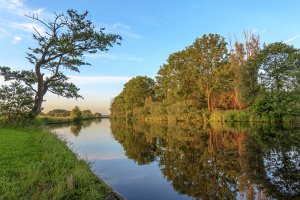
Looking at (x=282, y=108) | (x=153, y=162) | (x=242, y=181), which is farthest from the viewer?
(x=282, y=108)

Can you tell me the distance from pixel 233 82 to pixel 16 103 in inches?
1285

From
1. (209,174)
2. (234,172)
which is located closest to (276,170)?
(234,172)

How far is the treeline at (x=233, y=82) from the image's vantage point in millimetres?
22123

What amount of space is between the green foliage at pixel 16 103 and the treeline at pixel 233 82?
2420 cm

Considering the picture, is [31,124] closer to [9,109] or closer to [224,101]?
[9,109]

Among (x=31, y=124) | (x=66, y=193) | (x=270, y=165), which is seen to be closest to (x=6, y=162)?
(x=66, y=193)

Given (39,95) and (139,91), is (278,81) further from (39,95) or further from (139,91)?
(139,91)

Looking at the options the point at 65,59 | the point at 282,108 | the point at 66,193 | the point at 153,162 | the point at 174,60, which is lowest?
the point at 153,162

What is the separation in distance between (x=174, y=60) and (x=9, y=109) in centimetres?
3013

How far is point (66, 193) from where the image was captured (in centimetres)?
370

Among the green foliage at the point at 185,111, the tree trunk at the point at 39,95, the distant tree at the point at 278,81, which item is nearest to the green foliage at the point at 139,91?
the green foliage at the point at 185,111

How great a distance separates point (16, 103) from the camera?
15.9m

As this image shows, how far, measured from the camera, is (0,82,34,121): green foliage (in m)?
15.4

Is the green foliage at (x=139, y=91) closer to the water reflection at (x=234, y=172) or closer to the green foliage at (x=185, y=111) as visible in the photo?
the green foliage at (x=185, y=111)
